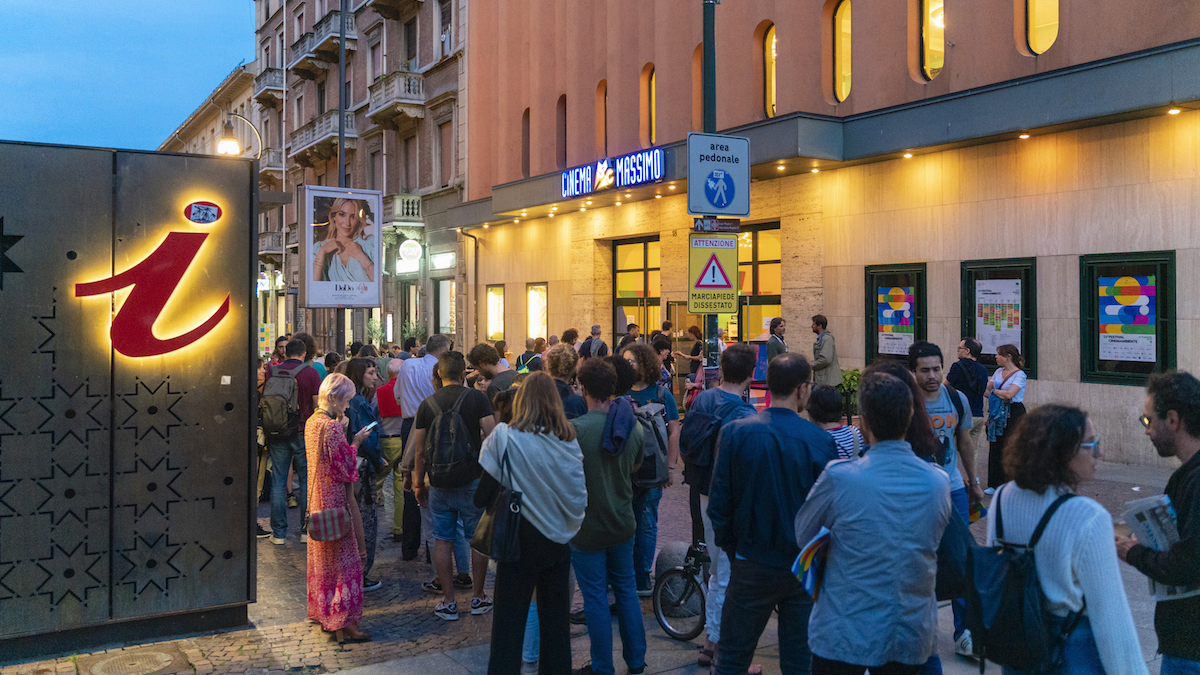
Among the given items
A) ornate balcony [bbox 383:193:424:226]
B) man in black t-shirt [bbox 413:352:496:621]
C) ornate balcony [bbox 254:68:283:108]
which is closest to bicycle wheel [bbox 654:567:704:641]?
man in black t-shirt [bbox 413:352:496:621]

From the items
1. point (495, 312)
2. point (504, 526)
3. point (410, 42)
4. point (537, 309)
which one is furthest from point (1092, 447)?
point (410, 42)

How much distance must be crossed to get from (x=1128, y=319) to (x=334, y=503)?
1039 centimetres

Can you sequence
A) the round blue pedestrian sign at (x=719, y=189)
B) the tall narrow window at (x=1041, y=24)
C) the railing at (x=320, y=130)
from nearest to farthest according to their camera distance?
the round blue pedestrian sign at (x=719, y=189) < the tall narrow window at (x=1041, y=24) < the railing at (x=320, y=130)

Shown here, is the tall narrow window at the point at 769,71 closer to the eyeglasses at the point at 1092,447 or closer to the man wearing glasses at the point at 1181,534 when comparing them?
the man wearing glasses at the point at 1181,534

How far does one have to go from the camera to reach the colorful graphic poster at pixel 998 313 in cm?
1292

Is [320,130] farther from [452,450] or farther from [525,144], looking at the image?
[452,450]

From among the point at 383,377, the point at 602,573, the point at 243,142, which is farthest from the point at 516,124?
the point at 243,142

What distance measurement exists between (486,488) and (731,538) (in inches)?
50.4

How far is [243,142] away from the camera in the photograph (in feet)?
178

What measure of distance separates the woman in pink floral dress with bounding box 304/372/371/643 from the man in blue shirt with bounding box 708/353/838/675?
2.96 metres

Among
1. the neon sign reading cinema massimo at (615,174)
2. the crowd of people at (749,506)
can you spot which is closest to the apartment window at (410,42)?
the neon sign reading cinema massimo at (615,174)

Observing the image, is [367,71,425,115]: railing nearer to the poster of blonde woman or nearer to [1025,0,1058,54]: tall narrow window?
the poster of blonde woman

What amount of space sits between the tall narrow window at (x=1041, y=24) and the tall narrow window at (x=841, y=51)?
3446 millimetres

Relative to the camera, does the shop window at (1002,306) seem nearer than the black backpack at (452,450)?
No
